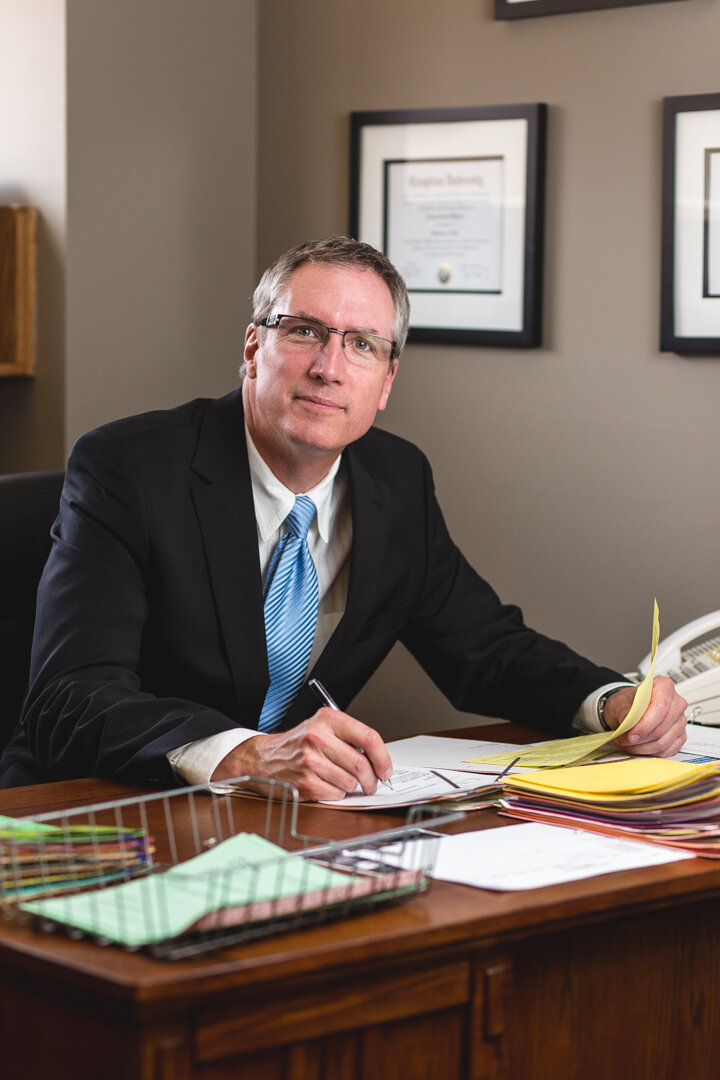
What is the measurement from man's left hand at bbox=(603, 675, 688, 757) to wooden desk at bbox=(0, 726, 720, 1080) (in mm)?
378

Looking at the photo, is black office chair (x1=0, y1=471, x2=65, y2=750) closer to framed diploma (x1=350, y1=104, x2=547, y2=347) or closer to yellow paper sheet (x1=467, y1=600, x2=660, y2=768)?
yellow paper sheet (x1=467, y1=600, x2=660, y2=768)

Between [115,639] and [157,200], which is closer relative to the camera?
[115,639]

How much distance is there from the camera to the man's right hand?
5.31 ft

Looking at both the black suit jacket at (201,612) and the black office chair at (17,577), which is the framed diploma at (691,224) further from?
the black office chair at (17,577)

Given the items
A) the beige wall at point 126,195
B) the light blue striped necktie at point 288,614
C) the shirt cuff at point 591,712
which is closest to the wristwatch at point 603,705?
the shirt cuff at point 591,712

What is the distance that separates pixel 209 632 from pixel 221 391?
1.28m

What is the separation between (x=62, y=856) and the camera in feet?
4.11

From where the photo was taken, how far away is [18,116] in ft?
9.25

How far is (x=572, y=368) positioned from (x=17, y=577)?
120cm

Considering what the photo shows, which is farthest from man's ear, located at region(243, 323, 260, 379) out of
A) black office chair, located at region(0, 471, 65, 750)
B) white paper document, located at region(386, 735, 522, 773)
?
white paper document, located at region(386, 735, 522, 773)

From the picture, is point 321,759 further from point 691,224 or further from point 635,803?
point 691,224

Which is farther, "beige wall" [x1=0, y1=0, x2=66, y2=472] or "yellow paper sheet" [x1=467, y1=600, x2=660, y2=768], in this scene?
"beige wall" [x1=0, y1=0, x2=66, y2=472]

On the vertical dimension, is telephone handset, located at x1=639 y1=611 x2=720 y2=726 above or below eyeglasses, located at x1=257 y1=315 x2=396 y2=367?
below

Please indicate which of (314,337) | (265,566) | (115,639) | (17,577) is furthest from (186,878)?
(17,577)
